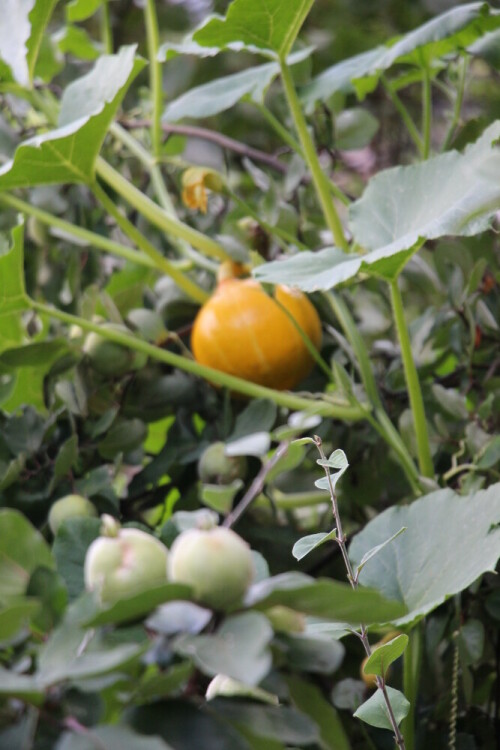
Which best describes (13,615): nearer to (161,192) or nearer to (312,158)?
(312,158)

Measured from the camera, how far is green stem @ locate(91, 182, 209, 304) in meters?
0.68

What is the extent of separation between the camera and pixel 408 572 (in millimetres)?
516

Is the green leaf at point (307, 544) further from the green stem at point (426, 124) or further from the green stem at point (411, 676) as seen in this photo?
the green stem at point (426, 124)

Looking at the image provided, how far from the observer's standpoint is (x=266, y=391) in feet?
2.18

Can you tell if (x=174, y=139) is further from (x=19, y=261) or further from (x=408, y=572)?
(x=408, y=572)

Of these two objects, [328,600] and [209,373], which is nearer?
[328,600]

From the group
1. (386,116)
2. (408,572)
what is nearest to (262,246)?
(408,572)

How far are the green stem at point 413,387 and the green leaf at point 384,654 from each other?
219 mm

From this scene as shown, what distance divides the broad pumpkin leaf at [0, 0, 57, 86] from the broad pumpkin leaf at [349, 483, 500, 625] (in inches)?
16.0

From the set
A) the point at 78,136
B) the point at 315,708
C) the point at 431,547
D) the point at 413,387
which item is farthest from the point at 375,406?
A: the point at 315,708

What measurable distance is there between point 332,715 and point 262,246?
55 centimetres

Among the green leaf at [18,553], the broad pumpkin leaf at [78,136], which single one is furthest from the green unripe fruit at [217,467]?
the green leaf at [18,553]

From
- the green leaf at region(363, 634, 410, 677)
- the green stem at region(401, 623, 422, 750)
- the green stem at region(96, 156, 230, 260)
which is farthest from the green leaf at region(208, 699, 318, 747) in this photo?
the green stem at region(96, 156, 230, 260)

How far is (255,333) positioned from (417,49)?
28cm
